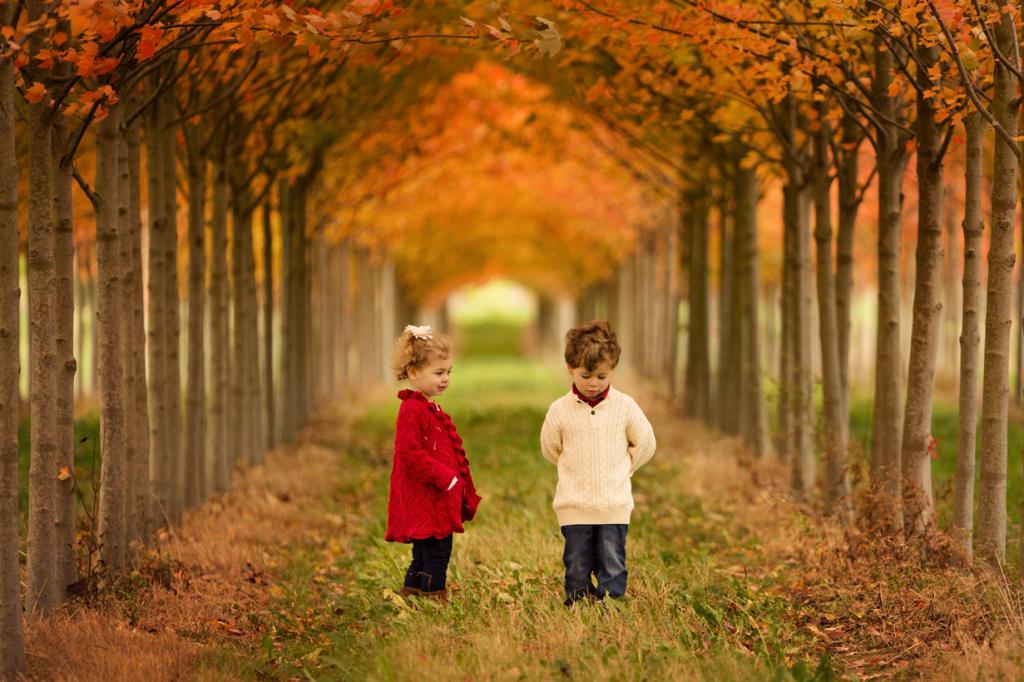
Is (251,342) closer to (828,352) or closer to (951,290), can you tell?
(828,352)

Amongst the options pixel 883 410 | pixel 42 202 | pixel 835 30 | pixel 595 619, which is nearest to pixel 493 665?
pixel 595 619

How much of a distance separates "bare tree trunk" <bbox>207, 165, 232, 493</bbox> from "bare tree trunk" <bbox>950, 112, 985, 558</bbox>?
24.2 ft

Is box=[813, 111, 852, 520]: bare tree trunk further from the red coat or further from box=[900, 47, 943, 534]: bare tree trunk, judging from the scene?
the red coat

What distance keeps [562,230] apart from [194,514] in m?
25.4

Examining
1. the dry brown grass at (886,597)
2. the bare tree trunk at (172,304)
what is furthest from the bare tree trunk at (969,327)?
the bare tree trunk at (172,304)

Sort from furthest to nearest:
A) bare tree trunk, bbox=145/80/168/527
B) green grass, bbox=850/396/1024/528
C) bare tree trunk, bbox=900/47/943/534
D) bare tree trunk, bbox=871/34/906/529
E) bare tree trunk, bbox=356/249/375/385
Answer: bare tree trunk, bbox=356/249/375/385 → bare tree trunk, bbox=145/80/168/527 → green grass, bbox=850/396/1024/528 → bare tree trunk, bbox=871/34/906/529 → bare tree trunk, bbox=900/47/943/534

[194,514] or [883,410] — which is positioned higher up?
[883,410]

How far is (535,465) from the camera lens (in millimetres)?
13133

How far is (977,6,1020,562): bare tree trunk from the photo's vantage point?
262 inches

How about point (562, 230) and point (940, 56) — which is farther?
point (562, 230)

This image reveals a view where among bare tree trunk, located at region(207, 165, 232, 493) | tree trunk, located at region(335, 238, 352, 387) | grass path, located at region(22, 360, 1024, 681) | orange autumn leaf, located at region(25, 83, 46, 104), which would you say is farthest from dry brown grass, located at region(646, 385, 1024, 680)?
tree trunk, located at region(335, 238, 352, 387)

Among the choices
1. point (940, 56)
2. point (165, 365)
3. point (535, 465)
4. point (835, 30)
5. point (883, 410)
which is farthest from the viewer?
point (535, 465)

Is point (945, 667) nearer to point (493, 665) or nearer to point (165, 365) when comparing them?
point (493, 665)

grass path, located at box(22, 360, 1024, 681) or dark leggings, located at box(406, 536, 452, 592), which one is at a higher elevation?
dark leggings, located at box(406, 536, 452, 592)
